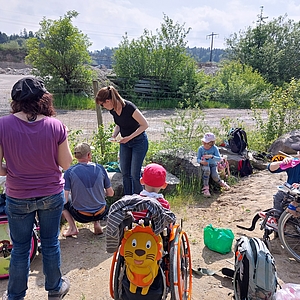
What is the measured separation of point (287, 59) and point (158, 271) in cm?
→ 2400

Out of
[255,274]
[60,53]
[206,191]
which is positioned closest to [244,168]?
[206,191]

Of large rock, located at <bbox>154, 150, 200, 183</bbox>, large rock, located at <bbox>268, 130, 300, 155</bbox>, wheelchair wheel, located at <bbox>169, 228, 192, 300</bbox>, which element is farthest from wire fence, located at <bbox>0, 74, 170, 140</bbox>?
wheelchair wheel, located at <bbox>169, 228, 192, 300</bbox>

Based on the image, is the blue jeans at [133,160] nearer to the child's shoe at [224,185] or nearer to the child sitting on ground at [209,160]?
the child sitting on ground at [209,160]

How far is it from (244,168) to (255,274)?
4.21m

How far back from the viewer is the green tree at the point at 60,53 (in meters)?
13.5

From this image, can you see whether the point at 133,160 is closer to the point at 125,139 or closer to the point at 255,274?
the point at 125,139

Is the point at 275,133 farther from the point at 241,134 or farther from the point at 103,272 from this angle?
the point at 103,272

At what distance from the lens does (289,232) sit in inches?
131

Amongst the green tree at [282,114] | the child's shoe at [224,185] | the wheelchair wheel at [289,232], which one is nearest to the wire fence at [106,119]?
the green tree at [282,114]

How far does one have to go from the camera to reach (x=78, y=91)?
1418 centimetres

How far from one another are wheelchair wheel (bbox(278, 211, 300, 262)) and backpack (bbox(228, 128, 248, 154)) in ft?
11.0

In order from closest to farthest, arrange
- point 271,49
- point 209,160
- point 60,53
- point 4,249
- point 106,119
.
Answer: point 4,249 → point 209,160 → point 106,119 → point 60,53 → point 271,49

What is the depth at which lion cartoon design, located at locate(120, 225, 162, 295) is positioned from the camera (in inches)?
81.5

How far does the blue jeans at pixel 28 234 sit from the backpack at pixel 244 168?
15.1 ft
